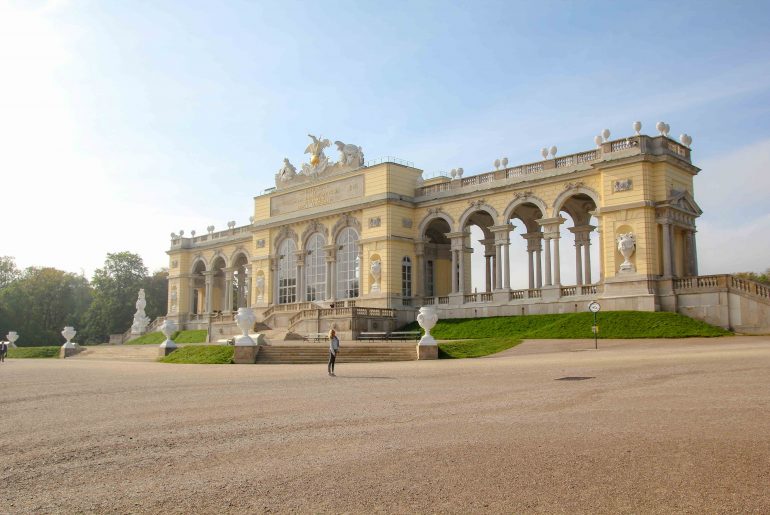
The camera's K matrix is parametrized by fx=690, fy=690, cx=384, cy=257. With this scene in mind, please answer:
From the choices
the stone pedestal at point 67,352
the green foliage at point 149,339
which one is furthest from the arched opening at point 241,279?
the stone pedestal at point 67,352

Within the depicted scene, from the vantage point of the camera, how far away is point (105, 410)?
1236cm

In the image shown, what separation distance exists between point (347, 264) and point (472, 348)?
24.0 meters

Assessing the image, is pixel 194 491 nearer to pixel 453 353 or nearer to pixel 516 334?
pixel 453 353

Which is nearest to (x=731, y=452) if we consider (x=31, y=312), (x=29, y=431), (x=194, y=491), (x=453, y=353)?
(x=194, y=491)

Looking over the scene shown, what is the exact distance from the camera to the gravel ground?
6.21 metres

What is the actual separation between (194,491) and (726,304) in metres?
32.3

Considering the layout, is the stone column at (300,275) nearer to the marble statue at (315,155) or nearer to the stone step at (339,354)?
the marble statue at (315,155)

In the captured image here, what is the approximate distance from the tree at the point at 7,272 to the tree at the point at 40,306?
19.0 feet

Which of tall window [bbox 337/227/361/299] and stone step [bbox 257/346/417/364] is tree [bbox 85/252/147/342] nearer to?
tall window [bbox 337/227/361/299]

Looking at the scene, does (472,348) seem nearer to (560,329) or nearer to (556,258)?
(560,329)

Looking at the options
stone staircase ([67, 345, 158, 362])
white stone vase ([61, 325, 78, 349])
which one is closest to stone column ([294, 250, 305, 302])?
stone staircase ([67, 345, 158, 362])

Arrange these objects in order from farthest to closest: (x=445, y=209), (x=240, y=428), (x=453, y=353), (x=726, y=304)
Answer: (x=445, y=209), (x=726, y=304), (x=453, y=353), (x=240, y=428)

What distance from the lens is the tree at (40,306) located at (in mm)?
83188

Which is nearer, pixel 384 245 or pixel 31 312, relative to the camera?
pixel 384 245
